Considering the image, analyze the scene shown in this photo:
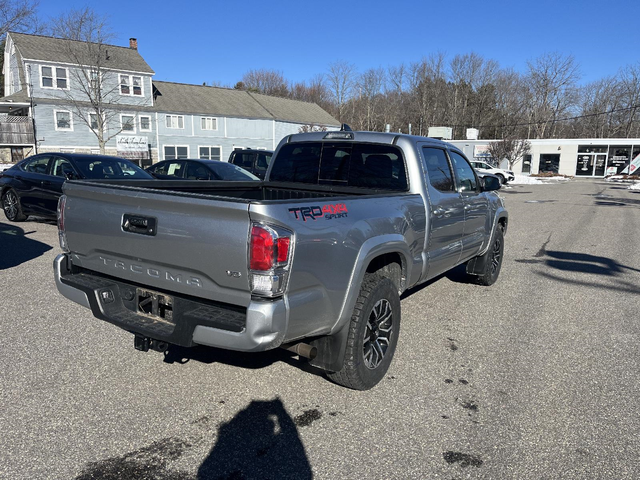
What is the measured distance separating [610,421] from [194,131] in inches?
1516

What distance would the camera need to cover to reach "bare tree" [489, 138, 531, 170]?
135 ft

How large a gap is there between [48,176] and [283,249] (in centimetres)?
876

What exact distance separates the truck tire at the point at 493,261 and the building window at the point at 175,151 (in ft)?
112

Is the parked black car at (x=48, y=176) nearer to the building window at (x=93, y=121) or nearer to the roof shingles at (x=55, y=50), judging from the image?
the building window at (x=93, y=121)

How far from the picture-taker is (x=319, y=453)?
2916 mm

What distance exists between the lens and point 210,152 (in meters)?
39.8

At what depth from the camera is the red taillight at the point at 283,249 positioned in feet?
8.84

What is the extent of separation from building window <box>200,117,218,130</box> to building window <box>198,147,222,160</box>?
1.67 m

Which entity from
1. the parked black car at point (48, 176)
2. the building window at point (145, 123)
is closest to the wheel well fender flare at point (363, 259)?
the parked black car at point (48, 176)

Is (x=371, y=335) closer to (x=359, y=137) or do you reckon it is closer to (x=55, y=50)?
(x=359, y=137)

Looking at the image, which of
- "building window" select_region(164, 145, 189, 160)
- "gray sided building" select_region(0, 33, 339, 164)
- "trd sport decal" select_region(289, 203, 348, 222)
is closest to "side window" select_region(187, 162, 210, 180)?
"trd sport decal" select_region(289, 203, 348, 222)

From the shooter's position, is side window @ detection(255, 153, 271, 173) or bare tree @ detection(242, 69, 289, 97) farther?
bare tree @ detection(242, 69, 289, 97)

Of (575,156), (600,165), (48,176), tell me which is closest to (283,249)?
(48,176)

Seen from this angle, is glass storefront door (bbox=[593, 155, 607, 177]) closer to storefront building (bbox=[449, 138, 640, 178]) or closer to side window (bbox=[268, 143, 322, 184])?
storefront building (bbox=[449, 138, 640, 178])
